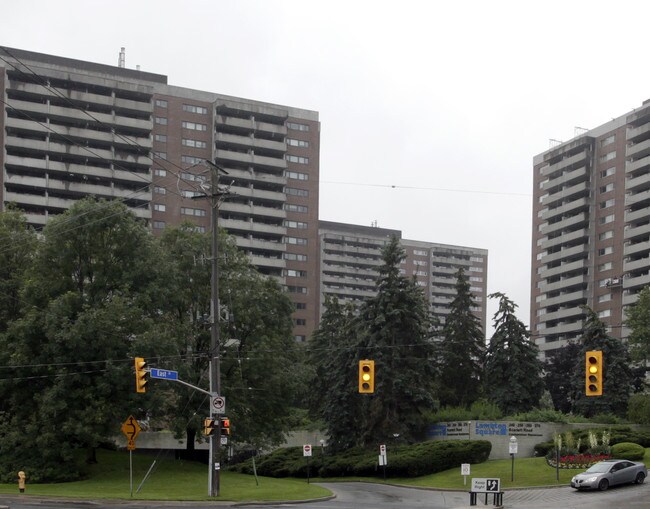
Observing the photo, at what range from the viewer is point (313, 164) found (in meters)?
145

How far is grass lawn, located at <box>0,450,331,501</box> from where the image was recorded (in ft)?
137

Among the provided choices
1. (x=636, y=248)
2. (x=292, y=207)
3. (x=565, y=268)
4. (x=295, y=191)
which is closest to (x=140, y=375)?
(x=292, y=207)

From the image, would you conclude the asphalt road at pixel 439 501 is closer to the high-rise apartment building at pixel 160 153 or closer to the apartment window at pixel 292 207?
the high-rise apartment building at pixel 160 153

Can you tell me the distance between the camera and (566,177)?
480 feet

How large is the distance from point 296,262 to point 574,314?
149 ft

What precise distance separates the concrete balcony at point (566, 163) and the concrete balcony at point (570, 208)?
5.95 m

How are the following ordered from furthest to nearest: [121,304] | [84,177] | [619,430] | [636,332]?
[84,177] → [636,332] → [619,430] → [121,304]

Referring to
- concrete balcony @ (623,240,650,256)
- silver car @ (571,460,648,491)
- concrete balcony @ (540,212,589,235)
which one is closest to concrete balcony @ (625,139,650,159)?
concrete balcony @ (623,240,650,256)

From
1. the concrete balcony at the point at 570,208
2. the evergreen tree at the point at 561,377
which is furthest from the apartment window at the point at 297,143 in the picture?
the evergreen tree at the point at 561,377

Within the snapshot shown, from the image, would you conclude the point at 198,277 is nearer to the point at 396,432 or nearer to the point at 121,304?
the point at 121,304

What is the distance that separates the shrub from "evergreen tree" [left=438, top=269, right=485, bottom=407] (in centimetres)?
2805

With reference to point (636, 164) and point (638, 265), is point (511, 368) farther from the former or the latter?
point (636, 164)

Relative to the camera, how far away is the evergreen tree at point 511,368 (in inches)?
2753

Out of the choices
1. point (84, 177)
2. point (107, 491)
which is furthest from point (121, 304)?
point (84, 177)
